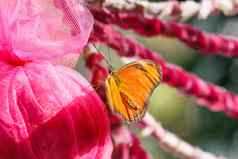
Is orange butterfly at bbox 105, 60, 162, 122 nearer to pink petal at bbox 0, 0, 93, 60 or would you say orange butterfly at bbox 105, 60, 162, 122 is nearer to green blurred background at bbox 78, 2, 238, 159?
pink petal at bbox 0, 0, 93, 60

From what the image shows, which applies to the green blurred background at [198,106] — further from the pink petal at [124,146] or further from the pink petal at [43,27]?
the pink petal at [43,27]

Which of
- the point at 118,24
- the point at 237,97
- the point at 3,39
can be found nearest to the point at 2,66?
the point at 3,39

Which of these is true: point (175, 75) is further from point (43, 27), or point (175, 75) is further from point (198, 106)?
point (198, 106)

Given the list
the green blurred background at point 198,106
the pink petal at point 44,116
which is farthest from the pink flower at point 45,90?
the green blurred background at point 198,106

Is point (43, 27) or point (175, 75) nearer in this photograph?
point (43, 27)

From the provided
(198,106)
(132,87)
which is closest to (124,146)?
(132,87)
